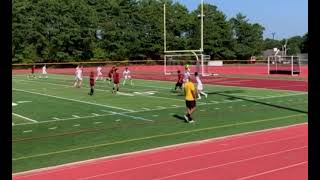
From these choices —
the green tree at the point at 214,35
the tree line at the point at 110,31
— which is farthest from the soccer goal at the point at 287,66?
the tree line at the point at 110,31

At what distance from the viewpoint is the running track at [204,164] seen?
9.95m

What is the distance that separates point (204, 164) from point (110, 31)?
249 ft

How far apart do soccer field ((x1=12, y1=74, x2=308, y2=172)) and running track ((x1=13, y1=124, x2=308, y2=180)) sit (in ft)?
2.62

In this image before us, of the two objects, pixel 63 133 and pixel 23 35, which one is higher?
pixel 23 35

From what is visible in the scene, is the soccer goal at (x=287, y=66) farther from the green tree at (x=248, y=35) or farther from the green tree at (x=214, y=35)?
the green tree at (x=248, y=35)

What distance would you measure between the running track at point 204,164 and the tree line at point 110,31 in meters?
64.7

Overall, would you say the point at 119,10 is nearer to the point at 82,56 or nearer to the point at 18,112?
the point at 82,56

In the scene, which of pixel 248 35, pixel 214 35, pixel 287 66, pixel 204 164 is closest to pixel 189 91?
pixel 204 164

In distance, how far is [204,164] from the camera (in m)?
11.0

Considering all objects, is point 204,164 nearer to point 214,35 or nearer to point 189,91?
point 189,91

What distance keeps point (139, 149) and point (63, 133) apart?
3.68m

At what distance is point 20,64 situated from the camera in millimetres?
72062
